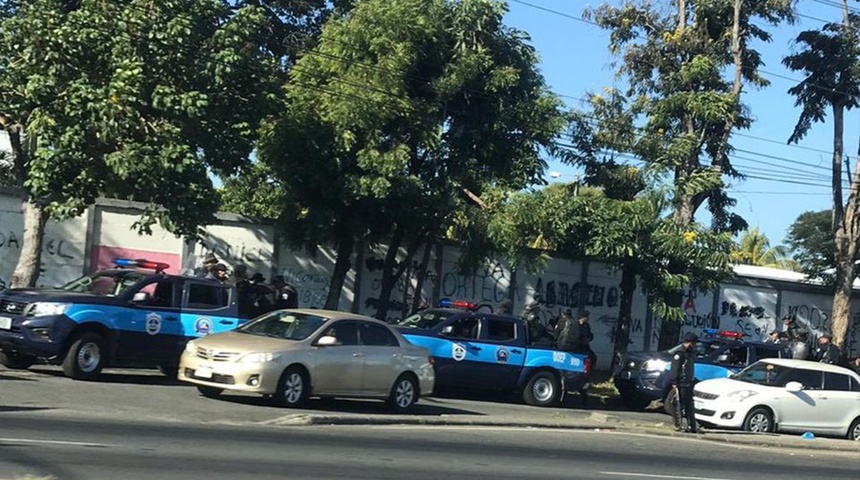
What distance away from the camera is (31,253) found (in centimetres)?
2134

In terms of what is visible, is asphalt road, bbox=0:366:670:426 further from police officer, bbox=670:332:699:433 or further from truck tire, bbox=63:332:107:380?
police officer, bbox=670:332:699:433

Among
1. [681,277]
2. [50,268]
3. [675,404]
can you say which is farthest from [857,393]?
[50,268]

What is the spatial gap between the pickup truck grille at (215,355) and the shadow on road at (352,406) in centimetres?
98

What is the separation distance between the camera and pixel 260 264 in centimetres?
2584

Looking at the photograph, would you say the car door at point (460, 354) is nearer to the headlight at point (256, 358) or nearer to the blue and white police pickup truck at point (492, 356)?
the blue and white police pickup truck at point (492, 356)

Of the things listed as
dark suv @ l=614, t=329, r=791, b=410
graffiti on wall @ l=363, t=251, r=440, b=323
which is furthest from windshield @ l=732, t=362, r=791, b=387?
graffiti on wall @ l=363, t=251, r=440, b=323

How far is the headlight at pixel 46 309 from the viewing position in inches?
666

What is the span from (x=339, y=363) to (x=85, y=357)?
3923 millimetres

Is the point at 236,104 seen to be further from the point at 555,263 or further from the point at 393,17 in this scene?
the point at 555,263

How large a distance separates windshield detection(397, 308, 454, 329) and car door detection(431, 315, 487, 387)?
0.20 meters

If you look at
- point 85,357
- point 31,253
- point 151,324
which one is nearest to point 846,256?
point 151,324

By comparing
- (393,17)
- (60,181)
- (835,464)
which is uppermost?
(393,17)

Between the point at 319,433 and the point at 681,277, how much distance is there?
1399 centimetres

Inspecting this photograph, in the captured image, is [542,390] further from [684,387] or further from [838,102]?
[838,102]
